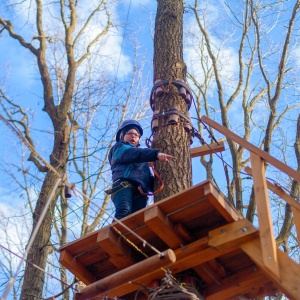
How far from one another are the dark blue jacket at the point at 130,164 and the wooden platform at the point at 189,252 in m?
0.82

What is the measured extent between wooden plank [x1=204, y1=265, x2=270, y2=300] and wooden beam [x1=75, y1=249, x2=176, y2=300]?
0.81 meters

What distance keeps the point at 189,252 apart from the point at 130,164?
1.32 metres

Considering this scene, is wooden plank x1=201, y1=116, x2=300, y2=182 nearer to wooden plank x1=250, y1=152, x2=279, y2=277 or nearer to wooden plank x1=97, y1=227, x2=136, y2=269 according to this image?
wooden plank x1=250, y1=152, x2=279, y2=277

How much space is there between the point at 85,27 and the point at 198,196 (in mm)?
6872

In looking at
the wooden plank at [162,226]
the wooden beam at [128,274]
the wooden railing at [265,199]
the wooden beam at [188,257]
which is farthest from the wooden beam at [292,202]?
the wooden beam at [128,274]

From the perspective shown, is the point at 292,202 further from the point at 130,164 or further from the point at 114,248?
the point at 130,164

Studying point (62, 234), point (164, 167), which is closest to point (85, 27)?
point (62, 234)

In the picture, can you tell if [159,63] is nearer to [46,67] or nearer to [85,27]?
[46,67]

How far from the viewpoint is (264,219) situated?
11.8 feet

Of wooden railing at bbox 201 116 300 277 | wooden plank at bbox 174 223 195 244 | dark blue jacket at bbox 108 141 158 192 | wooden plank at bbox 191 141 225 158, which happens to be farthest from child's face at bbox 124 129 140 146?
wooden plank at bbox 174 223 195 244

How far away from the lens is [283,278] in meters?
3.46

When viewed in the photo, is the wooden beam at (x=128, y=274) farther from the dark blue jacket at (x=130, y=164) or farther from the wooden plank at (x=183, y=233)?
the dark blue jacket at (x=130, y=164)

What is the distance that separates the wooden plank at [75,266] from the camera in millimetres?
4082

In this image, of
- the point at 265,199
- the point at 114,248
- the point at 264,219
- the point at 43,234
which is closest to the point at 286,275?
the point at 264,219
